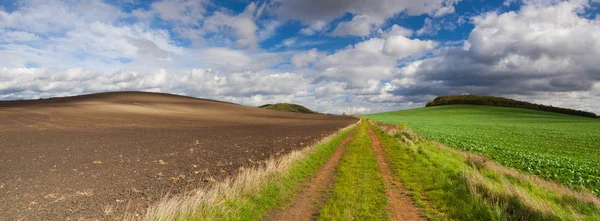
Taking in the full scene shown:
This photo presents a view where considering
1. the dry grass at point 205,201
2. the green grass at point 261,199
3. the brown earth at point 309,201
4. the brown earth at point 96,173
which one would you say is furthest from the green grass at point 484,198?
the brown earth at point 96,173

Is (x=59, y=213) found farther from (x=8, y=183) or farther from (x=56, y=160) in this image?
(x=56, y=160)

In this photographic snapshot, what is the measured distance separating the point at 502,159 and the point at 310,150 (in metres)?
14.0

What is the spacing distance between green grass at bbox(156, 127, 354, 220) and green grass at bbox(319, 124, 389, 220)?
1.79 meters

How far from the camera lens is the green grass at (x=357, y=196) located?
30.9 ft

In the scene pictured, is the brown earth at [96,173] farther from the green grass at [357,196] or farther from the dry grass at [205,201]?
the green grass at [357,196]

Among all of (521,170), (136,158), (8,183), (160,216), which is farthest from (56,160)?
(521,170)

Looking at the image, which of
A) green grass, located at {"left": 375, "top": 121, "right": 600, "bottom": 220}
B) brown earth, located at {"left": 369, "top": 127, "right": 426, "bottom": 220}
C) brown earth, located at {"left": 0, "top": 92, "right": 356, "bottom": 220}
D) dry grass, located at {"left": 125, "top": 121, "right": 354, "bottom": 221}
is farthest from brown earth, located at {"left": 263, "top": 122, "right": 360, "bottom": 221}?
brown earth, located at {"left": 0, "top": 92, "right": 356, "bottom": 220}

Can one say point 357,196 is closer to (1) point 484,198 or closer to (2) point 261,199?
(2) point 261,199

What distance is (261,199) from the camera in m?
10.9

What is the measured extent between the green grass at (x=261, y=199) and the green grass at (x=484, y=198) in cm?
506

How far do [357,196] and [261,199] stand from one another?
146 inches

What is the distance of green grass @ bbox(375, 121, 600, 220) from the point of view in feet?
27.4

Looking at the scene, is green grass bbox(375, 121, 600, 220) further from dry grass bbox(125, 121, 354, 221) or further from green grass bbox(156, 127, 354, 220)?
dry grass bbox(125, 121, 354, 221)

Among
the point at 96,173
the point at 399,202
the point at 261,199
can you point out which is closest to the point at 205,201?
the point at 261,199
